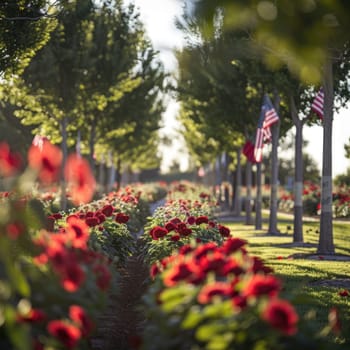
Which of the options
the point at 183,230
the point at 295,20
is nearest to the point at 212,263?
the point at 295,20

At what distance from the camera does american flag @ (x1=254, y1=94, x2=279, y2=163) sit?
1919cm

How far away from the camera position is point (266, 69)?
17.2m

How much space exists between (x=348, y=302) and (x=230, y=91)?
14.4 meters

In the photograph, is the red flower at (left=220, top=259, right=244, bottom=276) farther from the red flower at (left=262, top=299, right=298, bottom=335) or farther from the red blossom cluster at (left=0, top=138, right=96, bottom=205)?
the red blossom cluster at (left=0, top=138, right=96, bottom=205)

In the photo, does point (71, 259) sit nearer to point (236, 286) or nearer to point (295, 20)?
point (236, 286)

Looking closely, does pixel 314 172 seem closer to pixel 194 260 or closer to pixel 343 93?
pixel 343 93

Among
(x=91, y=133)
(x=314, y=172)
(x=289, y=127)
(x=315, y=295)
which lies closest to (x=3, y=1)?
(x=315, y=295)

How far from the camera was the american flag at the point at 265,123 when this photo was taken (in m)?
19.2

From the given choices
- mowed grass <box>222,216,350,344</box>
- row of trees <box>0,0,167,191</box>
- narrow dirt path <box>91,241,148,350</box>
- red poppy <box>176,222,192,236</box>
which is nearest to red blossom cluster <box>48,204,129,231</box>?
narrow dirt path <box>91,241,148,350</box>

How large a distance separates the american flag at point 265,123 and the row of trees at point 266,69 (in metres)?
0.57

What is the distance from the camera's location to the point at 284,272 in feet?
38.3

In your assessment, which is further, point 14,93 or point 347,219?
point 347,219

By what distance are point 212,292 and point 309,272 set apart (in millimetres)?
8230

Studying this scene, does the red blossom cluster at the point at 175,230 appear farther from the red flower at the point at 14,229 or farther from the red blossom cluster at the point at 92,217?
the red flower at the point at 14,229
